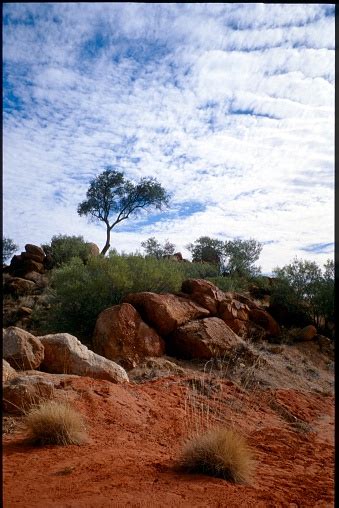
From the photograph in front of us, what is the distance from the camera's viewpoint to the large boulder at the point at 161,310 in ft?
38.1

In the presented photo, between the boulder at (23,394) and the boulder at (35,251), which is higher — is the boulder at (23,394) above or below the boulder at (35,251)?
below

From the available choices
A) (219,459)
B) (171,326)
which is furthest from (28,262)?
(219,459)

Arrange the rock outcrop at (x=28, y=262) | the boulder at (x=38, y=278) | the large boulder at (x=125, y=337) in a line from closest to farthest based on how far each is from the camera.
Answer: the large boulder at (x=125, y=337)
the boulder at (x=38, y=278)
the rock outcrop at (x=28, y=262)

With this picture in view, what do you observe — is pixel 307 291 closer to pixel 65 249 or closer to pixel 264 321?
pixel 264 321

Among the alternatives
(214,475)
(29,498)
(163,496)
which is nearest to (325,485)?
→ (214,475)

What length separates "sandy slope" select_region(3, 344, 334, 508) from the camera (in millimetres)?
4289

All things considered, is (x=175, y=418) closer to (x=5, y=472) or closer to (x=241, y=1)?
(x=5, y=472)

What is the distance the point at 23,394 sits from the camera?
6379 millimetres

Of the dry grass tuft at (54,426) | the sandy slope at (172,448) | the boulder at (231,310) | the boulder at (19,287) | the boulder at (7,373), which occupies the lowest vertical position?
the sandy slope at (172,448)

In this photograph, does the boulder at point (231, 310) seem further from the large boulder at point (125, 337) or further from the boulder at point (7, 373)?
the boulder at point (7, 373)

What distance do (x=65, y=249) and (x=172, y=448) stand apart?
18502 mm

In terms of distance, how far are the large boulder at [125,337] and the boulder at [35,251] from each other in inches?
556

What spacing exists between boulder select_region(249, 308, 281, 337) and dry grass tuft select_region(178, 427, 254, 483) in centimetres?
971

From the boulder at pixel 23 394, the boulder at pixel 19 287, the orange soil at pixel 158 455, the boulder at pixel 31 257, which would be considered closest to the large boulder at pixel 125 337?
the orange soil at pixel 158 455
